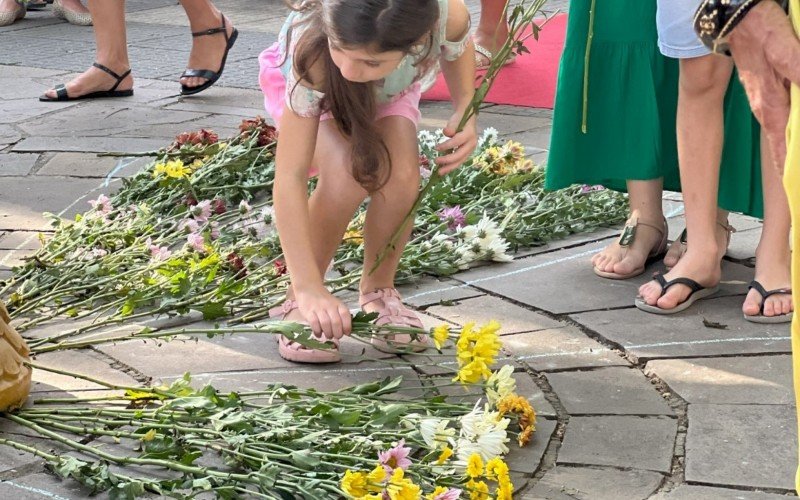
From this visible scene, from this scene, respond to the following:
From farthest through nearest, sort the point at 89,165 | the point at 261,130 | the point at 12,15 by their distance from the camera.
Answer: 1. the point at 12,15
2. the point at 89,165
3. the point at 261,130

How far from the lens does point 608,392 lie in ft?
8.64

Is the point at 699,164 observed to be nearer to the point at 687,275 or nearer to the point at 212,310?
the point at 687,275

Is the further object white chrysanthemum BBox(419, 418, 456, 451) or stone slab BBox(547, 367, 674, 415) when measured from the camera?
stone slab BBox(547, 367, 674, 415)

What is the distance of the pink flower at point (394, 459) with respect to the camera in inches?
78.0

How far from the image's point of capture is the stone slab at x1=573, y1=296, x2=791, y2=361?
9.46 ft

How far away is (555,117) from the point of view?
3557 mm

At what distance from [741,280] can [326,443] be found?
1725 mm

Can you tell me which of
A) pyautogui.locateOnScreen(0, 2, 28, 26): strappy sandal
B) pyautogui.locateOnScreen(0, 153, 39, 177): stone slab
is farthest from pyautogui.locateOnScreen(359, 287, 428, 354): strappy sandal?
pyautogui.locateOnScreen(0, 2, 28, 26): strappy sandal

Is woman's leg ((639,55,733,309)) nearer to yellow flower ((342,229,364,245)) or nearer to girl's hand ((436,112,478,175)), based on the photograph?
girl's hand ((436,112,478,175))

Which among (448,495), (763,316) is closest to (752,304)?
(763,316)

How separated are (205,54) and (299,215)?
10.8 ft

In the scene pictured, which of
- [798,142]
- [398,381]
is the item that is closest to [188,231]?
[398,381]

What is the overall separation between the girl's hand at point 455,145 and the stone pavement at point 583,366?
0.46 metres

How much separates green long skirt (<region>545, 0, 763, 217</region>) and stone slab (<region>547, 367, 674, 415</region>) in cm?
91
